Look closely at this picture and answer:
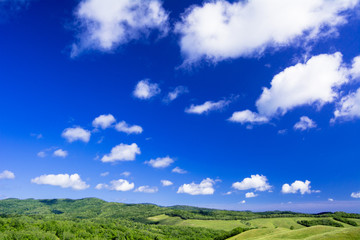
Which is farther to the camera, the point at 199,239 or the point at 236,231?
the point at 199,239

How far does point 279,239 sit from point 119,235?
169795mm

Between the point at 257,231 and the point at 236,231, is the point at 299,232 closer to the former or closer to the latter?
the point at 257,231

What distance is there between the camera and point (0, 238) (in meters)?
121

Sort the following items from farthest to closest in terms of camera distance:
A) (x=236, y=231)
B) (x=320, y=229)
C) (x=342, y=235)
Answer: (x=236, y=231)
(x=320, y=229)
(x=342, y=235)

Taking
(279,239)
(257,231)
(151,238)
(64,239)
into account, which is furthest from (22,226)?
(279,239)

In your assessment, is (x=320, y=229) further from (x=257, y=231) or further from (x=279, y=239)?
(x=257, y=231)

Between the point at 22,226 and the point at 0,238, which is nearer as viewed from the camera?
the point at 0,238

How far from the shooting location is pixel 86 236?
17000 cm

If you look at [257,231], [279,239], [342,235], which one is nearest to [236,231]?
[257,231]

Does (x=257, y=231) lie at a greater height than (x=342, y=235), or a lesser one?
lesser

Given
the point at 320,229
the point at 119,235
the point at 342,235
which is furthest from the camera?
the point at 119,235

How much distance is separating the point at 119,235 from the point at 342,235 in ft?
620

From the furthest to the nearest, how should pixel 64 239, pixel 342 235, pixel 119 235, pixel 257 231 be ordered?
pixel 119 235 < pixel 64 239 < pixel 257 231 < pixel 342 235

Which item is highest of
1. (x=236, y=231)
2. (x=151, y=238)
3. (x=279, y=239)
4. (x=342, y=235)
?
(x=342, y=235)
